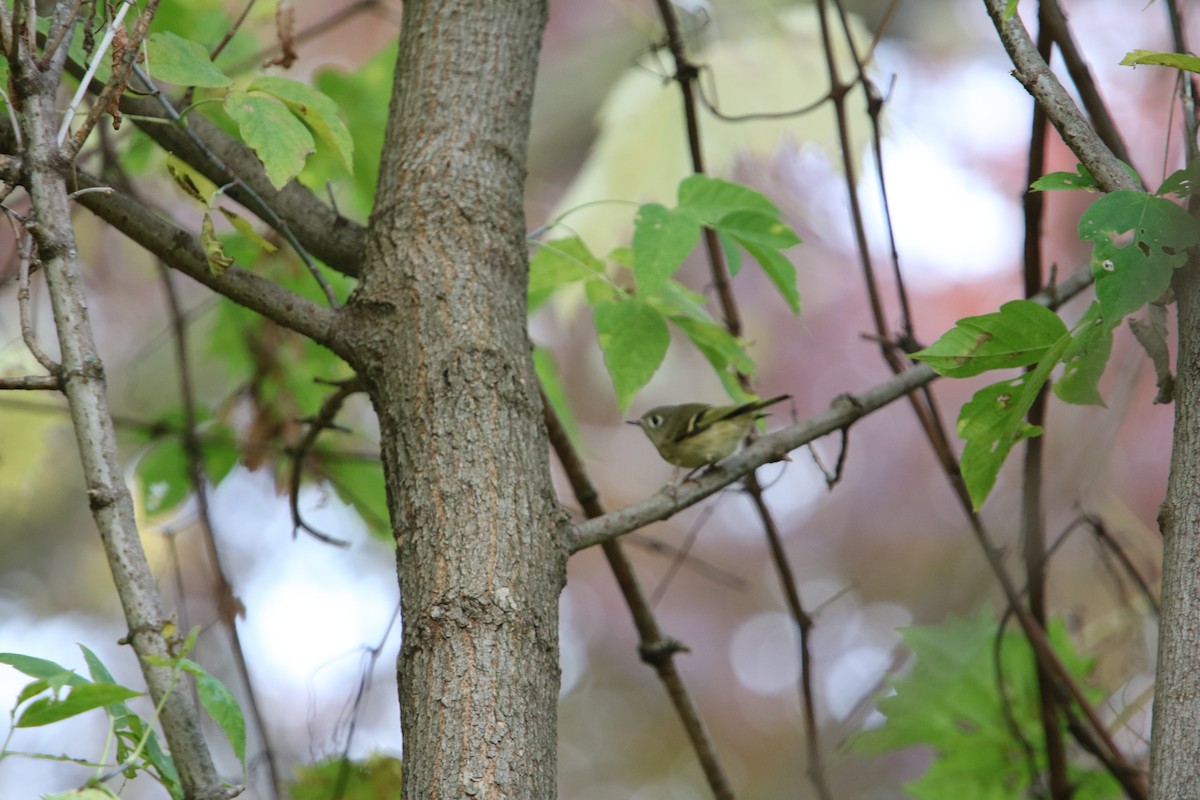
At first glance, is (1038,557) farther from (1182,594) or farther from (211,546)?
(211,546)

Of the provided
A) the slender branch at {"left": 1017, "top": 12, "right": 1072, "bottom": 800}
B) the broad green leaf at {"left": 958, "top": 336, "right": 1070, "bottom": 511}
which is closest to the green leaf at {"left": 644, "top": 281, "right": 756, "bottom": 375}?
the broad green leaf at {"left": 958, "top": 336, "right": 1070, "bottom": 511}

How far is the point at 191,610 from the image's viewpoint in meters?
6.45

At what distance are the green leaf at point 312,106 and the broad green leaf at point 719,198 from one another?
1.76 feet

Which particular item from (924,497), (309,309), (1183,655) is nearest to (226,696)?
(309,309)

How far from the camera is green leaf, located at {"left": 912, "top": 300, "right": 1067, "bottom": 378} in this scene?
1.20 metres

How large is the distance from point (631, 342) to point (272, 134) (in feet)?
2.17

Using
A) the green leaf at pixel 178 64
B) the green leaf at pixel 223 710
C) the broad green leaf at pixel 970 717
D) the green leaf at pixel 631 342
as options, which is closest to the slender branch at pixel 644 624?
the green leaf at pixel 631 342

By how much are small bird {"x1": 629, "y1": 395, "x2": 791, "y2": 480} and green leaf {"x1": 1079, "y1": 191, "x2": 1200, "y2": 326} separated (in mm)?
1420

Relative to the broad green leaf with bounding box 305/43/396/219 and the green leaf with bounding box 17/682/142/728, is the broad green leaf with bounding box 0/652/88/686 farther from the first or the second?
the broad green leaf with bounding box 305/43/396/219

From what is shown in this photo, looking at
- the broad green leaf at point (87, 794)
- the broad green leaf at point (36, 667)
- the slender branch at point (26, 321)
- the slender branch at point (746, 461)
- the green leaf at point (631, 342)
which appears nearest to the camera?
the broad green leaf at point (87, 794)

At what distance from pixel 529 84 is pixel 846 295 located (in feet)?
16.9

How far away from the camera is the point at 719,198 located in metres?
1.64

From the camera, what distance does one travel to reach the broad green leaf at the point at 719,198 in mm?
1624

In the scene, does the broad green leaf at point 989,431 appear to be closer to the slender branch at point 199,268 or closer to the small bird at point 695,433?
the slender branch at point 199,268
